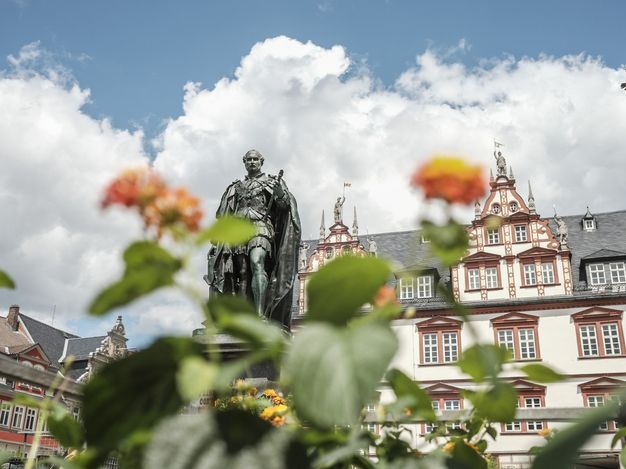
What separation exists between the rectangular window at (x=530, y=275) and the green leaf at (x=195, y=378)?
84.1 feet

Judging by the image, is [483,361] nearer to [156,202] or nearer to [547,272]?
[156,202]

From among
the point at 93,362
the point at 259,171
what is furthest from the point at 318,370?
the point at 93,362

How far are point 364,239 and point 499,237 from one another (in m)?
7.63

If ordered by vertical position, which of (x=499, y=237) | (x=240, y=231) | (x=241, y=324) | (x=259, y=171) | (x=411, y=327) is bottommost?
(x=241, y=324)

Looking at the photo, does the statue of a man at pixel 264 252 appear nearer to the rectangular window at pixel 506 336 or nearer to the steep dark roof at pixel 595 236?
the rectangular window at pixel 506 336

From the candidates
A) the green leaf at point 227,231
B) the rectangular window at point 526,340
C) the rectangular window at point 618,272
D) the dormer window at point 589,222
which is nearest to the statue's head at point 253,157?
the green leaf at point 227,231

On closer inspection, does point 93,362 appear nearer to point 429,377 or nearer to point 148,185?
point 429,377

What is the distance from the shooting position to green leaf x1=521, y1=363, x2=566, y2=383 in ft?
2.39

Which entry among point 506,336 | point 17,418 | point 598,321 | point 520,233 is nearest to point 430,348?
point 506,336

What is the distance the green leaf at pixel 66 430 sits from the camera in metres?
0.92

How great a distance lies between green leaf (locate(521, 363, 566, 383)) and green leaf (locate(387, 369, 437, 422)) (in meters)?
0.14

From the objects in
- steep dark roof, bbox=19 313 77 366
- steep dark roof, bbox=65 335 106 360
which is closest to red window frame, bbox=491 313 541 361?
steep dark roof, bbox=65 335 106 360

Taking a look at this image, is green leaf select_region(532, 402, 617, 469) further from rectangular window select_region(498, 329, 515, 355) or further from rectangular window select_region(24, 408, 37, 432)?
rectangular window select_region(24, 408, 37, 432)

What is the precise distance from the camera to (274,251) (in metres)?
6.19
